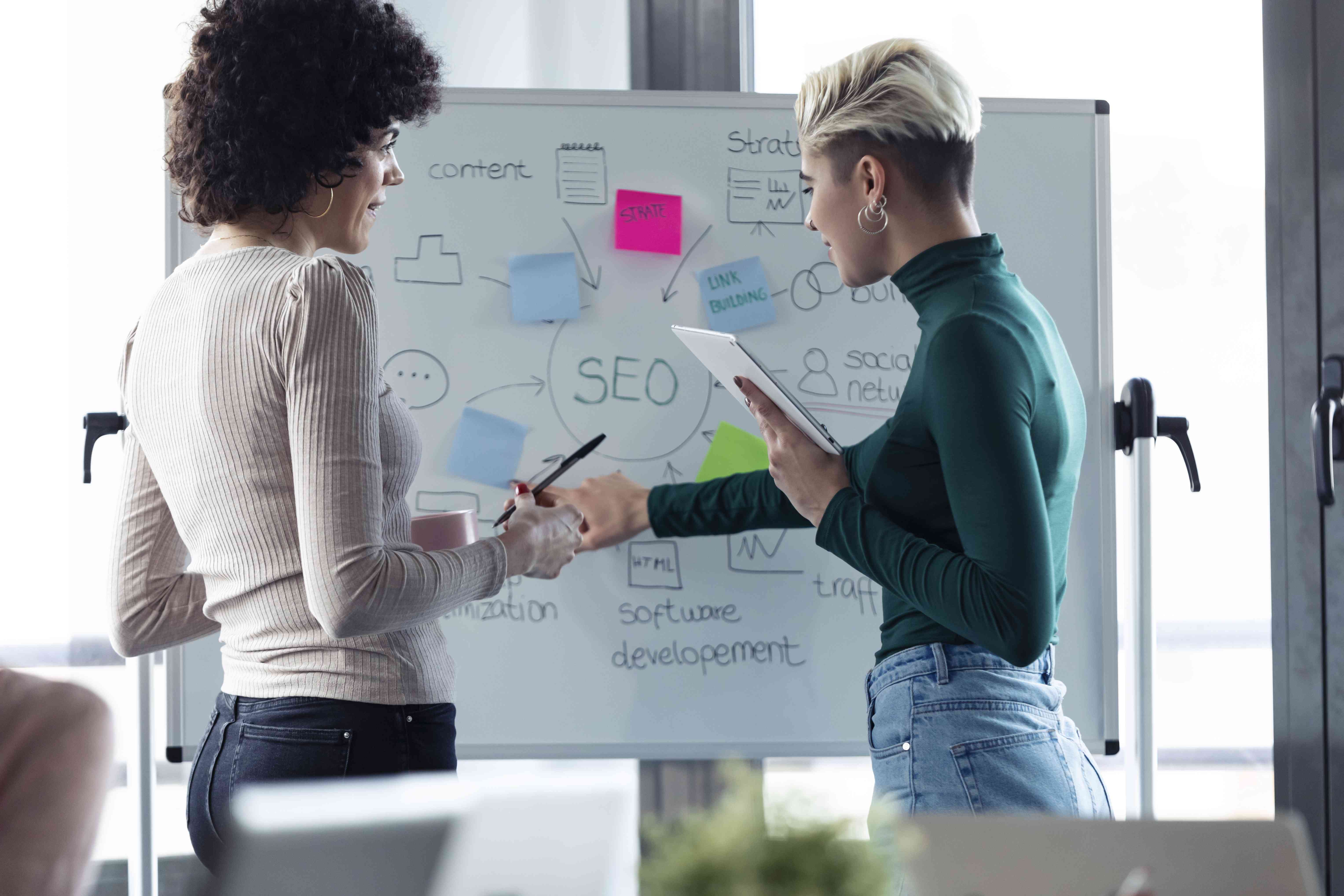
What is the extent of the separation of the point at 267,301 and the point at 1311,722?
1.85m

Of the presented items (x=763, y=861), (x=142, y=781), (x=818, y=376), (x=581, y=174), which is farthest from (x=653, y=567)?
(x=763, y=861)

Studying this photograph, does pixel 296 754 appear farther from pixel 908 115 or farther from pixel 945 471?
pixel 908 115

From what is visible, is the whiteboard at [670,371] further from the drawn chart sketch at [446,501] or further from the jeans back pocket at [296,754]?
the jeans back pocket at [296,754]

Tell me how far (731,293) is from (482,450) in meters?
0.47

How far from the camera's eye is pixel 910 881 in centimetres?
60

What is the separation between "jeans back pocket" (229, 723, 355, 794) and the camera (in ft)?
3.44

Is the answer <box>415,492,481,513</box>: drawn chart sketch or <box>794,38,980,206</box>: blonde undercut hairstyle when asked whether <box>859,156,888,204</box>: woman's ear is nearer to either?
<box>794,38,980,206</box>: blonde undercut hairstyle

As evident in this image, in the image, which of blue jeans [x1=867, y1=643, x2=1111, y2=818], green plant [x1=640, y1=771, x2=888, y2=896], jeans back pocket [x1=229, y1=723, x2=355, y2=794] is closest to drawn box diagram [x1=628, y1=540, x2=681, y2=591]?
blue jeans [x1=867, y1=643, x2=1111, y2=818]

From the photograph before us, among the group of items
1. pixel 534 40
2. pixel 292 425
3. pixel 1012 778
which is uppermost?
pixel 534 40

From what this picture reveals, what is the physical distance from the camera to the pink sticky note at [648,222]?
1.70 meters

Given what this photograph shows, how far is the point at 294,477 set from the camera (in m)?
1.00

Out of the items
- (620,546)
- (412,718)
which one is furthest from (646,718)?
(412,718)

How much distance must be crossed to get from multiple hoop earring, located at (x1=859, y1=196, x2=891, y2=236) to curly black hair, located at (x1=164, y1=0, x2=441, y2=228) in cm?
53

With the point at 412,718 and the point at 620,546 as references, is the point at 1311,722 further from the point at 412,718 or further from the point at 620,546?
the point at 412,718
